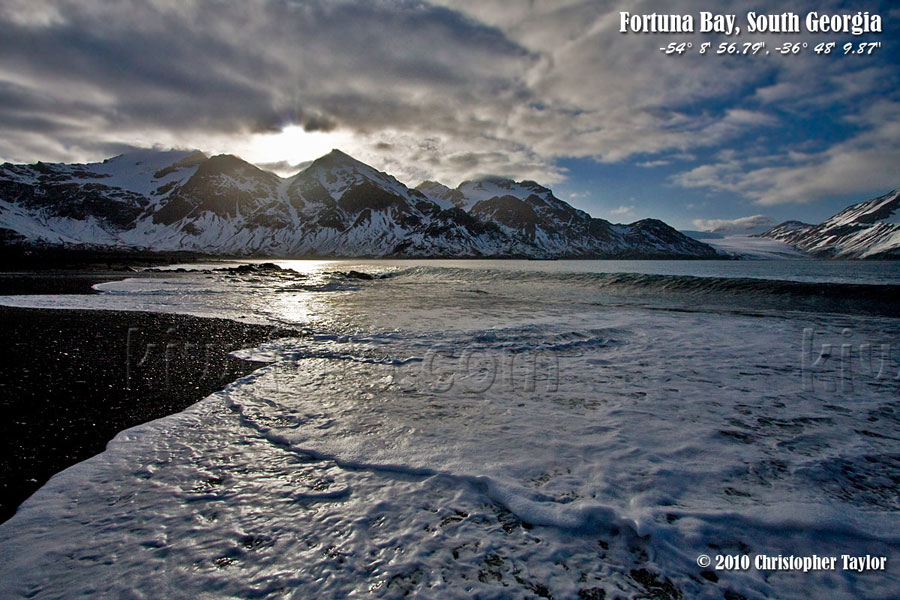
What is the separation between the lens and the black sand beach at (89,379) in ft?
16.9

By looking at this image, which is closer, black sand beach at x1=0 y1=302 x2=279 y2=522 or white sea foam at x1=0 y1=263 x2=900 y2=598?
white sea foam at x1=0 y1=263 x2=900 y2=598

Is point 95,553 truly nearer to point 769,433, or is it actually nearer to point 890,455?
point 769,433

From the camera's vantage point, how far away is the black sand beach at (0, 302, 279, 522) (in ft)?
16.9

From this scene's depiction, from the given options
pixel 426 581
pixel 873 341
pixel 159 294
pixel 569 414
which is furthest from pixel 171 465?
pixel 159 294

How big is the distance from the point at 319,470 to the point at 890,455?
26.4 feet

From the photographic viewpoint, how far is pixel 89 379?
794 centimetres

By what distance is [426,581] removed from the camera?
322cm

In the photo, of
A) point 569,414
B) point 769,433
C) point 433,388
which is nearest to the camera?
point 769,433

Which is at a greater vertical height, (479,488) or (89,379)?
(89,379)

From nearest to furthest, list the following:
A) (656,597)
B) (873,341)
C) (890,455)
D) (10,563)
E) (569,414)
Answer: (656,597)
(10,563)
(890,455)
(569,414)
(873,341)

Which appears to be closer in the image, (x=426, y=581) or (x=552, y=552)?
(x=426, y=581)

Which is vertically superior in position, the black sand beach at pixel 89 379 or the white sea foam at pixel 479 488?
the black sand beach at pixel 89 379

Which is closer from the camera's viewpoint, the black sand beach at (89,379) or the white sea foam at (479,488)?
the white sea foam at (479,488)

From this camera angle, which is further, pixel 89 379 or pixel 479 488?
pixel 89 379
